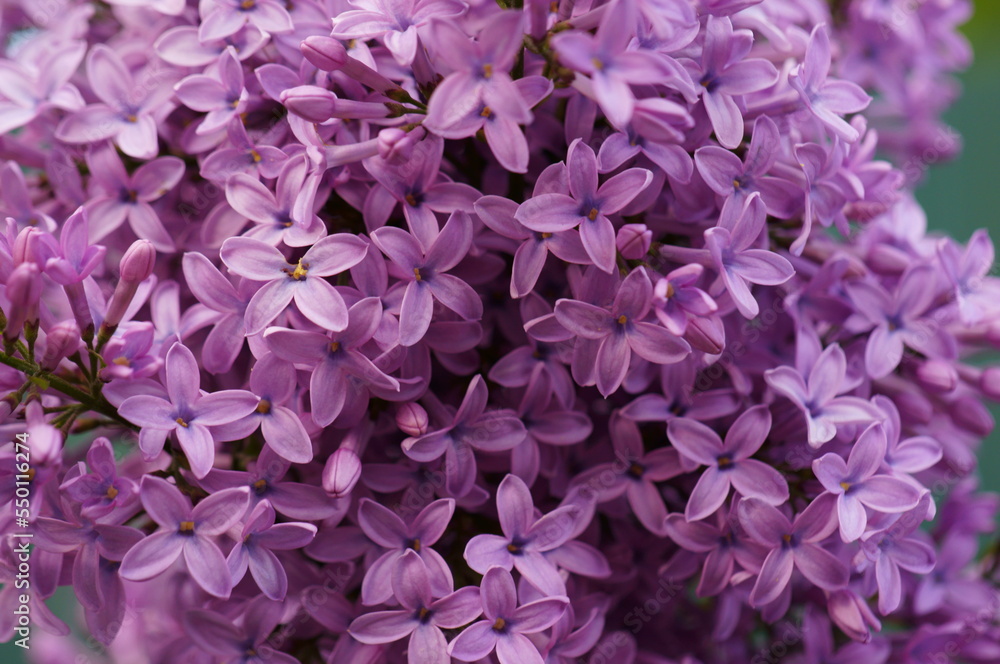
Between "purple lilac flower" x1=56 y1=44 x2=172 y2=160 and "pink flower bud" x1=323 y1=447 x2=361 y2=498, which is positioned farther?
"purple lilac flower" x1=56 y1=44 x2=172 y2=160

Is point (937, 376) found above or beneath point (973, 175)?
above

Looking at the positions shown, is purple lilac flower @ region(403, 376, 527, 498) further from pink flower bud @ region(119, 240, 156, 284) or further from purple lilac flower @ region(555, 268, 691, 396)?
pink flower bud @ region(119, 240, 156, 284)

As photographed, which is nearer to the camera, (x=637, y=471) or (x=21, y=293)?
(x=21, y=293)

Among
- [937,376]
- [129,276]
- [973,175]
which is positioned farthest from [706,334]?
[973,175]

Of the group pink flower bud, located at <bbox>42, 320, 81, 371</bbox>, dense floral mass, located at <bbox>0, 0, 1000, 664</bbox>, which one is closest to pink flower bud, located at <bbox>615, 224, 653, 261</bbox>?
dense floral mass, located at <bbox>0, 0, 1000, 664</bbox>

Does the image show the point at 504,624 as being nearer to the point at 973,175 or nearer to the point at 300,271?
the point at 300,271

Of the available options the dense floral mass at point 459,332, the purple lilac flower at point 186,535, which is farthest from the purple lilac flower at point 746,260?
the purple lilac flower at point 186,535

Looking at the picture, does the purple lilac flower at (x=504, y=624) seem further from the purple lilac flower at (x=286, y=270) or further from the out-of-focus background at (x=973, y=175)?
the out-of-focus background at (x=973, y=175)
